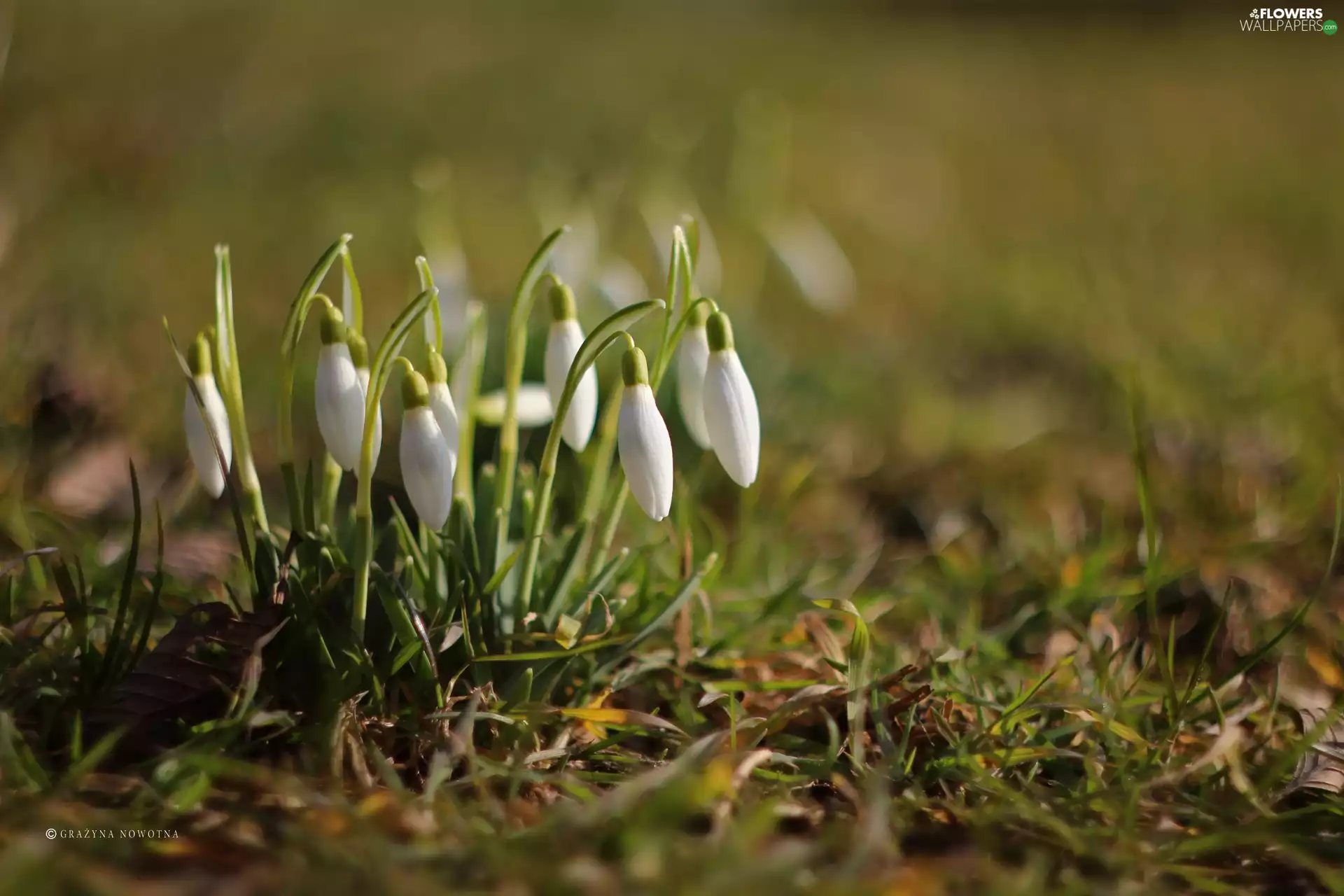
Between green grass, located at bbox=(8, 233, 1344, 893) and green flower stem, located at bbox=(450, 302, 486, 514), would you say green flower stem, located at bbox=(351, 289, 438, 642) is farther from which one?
green flower stem, located at bbox=(450, 302, 486, 514)

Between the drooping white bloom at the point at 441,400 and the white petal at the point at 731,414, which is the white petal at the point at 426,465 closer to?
the drooping white bloom at the point at 441,400

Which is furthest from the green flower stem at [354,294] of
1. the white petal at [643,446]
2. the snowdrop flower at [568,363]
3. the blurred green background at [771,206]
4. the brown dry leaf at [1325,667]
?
the brown dry leaf at [1325,667]

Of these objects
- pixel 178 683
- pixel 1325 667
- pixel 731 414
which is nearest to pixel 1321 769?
pixel 1325 667

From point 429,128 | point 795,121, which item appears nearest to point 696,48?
point 795,121

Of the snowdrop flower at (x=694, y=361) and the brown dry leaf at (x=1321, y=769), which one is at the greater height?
the snowdrop flower at (x=694, y=361)

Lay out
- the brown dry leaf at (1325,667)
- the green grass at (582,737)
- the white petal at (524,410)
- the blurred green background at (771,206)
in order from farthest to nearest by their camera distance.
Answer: the blurred green background at (771,206)
the white petal at (524,410)
the brown dry leaf at (1325,667)
the green grass at (582,737)

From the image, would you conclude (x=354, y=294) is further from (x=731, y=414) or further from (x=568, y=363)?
(x=731, y=414)

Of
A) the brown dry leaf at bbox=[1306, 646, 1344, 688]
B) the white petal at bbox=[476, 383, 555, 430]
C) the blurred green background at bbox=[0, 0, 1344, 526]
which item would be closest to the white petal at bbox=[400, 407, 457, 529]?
the white petal at bbox=[476, 383, 555, 430]

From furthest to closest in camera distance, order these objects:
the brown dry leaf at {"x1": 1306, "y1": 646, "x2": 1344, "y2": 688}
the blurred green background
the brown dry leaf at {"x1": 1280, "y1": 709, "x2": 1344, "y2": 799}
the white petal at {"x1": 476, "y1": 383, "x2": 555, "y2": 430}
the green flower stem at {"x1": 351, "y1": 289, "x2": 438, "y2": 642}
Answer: the blurred green background < the white petal at {"x1": 476, "y1": 383, "x2": 555, "y2": 430} < the brown dry leaf at {"x1": 1306, "y1": 646, "x2": 1344, "y2": 688} < the brown dry leaf at {"x1": 1280, "y1": 709, "x2": 1344, "y2": 799} < the green flower stem at {"x1": 351, "y1": 289, "x2": 438, "y2": 642}
